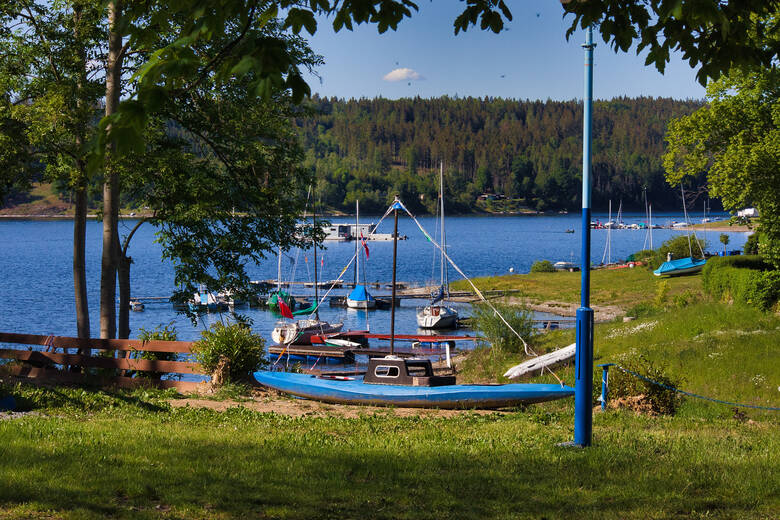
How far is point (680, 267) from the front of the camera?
58.9 m

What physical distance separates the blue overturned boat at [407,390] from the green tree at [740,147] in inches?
564

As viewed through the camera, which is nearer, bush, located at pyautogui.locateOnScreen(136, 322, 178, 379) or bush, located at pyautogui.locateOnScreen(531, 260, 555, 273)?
bush, located at pyautogui.locateOnScreen(136, 322, 178, 379)

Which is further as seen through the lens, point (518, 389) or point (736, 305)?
→ point (736, 305)

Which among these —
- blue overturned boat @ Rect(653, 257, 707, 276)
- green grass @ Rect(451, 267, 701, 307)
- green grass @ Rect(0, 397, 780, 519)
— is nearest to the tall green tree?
green grass @ Rect(0, 397, 780, 519)

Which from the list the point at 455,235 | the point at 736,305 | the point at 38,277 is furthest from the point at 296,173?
the point at 455,235

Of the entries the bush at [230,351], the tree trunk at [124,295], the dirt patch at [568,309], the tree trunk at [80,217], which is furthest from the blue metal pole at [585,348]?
the dirt patch at [568,309]

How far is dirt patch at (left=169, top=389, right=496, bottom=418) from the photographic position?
1398cm

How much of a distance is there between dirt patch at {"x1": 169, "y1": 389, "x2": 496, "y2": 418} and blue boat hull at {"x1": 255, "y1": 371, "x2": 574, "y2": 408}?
28cm

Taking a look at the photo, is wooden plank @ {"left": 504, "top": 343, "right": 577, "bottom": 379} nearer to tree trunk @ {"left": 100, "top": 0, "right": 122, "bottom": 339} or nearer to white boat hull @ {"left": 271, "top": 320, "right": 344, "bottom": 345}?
tree trunk @ {"left": 100, "top": 0, "right": 122, "bottom": 339}

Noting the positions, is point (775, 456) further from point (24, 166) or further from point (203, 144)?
point (24, 166)

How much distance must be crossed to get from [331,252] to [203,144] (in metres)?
105

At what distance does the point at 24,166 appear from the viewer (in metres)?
20.2

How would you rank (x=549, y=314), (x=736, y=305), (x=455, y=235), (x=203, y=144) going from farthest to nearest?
1. (x=455, y=235)
2. (x=549, y=314)
3. (x=736, y=305)
4. (x=203, y=144)

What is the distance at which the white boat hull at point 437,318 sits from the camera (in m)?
49.7
